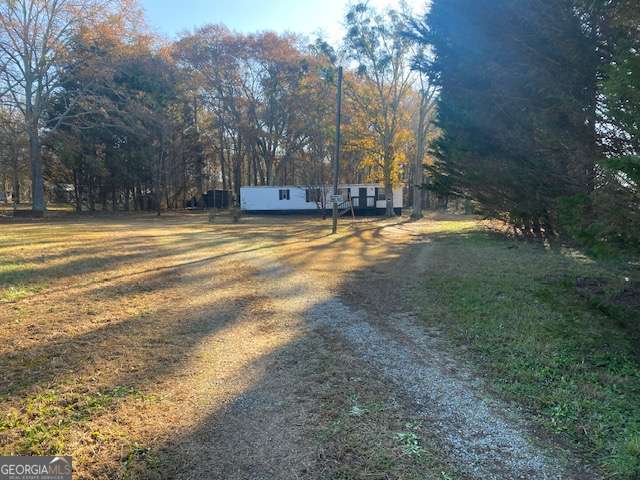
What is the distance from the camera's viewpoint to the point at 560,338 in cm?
374

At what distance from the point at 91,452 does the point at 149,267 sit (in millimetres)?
5478

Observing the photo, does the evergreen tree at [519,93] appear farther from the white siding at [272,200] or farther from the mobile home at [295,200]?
the white siding at [272,200]

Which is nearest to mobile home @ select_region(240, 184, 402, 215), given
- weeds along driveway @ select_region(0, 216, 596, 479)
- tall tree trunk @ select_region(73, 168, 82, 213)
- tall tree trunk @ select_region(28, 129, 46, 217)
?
tall tree trunk @ select_region(73, 168, 82, 213)

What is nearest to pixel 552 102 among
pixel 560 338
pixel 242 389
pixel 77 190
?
pixel 560 338

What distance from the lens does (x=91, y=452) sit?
215cm

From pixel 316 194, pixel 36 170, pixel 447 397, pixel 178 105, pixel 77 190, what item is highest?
pixel 178 105

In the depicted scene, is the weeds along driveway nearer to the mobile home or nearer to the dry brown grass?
the dry brown grass

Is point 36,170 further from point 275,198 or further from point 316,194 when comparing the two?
point 316,194

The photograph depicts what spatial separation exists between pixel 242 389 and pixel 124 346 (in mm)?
1388

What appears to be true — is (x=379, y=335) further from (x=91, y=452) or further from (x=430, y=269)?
(x=430, y=269)

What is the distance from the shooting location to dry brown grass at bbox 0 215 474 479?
232 centimetres

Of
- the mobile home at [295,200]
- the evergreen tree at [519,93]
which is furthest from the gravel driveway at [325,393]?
the mobile home at [295,200]

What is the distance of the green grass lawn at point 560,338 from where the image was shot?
7.86 feet

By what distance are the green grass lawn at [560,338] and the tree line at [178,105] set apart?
36.9 feet
